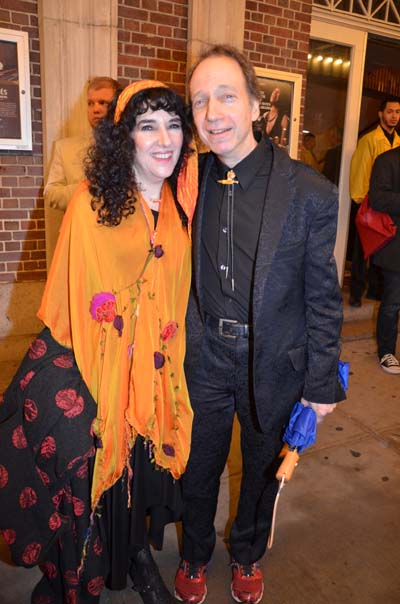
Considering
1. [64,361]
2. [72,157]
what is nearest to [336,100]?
[72,157]

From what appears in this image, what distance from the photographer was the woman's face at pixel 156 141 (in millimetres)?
1571

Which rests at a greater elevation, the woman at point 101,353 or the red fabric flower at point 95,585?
the woman at point 101,353

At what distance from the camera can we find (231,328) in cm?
171

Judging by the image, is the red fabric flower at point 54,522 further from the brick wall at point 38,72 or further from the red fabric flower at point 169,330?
the brick wall at point 38,72

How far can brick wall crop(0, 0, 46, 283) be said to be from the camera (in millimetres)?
3898

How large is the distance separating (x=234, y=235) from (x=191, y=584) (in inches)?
55.5

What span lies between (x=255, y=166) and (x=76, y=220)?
62 cm

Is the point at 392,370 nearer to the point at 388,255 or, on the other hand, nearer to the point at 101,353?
the point at 388,255

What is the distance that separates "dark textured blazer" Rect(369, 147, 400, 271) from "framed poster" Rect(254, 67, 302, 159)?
1.34m

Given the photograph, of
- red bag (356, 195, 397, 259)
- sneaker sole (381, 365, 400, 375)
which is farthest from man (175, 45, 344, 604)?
red bag (356, 195, 397, 259)

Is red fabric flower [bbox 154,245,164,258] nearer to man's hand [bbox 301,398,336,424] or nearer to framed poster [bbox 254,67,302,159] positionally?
man's hand [bbox 301,398,336,424]

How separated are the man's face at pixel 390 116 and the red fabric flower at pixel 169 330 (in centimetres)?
401

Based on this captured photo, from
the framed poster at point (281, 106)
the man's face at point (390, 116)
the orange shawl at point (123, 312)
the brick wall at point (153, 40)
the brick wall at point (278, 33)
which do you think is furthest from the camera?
the framed poster at point (281, 106)

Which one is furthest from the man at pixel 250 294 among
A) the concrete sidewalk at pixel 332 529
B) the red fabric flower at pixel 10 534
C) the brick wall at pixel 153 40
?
the brick wall at pixel 153 40
